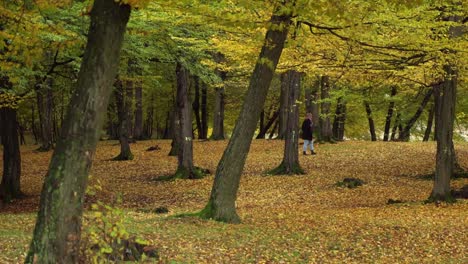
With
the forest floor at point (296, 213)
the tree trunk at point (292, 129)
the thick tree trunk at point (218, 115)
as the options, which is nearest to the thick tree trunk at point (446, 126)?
the forest floor at point (296, 213)

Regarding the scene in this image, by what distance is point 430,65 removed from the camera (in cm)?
1198

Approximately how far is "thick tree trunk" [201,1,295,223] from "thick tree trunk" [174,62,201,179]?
7.28 m

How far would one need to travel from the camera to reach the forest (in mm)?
5324

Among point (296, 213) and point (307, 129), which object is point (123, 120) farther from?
point (296, 213)

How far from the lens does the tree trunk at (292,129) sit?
17.5 m

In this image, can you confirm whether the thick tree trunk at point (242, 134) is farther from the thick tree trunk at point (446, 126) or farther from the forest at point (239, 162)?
the thick tree trunk at point (446, 126)

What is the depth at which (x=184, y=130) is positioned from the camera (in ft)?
57.5

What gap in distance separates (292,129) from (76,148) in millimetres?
13087

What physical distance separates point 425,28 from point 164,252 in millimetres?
7261

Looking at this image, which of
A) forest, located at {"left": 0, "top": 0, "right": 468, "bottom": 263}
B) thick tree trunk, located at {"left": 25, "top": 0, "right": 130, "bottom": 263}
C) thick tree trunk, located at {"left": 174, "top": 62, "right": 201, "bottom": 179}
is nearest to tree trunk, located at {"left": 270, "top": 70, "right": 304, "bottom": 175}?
forest, located at {"left": 0, "top": 0, "right": 468, "bottom": 263}

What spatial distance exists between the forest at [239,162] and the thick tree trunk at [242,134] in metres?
0.03

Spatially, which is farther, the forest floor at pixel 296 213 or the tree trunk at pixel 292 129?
the tree trunk at pixel 292 129

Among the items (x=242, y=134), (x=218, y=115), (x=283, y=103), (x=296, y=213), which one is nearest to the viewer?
(x=242, y=134)

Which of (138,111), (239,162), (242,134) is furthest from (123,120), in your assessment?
(242,134)
